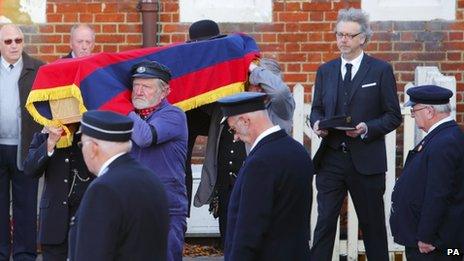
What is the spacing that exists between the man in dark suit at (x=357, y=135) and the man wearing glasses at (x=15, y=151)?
233cm

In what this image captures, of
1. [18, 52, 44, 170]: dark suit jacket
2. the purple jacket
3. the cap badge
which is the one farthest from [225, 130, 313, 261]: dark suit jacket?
[18, 52, 44, 170]: dark suit jacket

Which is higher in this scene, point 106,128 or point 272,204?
point 106,128

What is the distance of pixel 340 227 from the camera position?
33.4ft

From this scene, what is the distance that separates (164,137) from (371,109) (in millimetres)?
2013

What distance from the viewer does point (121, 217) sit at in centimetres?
498

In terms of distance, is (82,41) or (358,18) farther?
(82,41)

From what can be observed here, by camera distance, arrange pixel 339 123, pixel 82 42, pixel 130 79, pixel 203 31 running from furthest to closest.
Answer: pixel 82 42, pixel 203 31, pixel 339 123, pixel 130 79

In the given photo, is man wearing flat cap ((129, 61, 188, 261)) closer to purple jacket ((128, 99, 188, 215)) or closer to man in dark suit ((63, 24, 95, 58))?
purple jacket ((128, 99, 188, 215))

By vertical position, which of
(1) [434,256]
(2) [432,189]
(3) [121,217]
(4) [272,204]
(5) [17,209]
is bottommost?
(5) [17,209]

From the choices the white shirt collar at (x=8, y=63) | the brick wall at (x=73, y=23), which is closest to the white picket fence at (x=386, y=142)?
the brick wall at (x=73, y=23)

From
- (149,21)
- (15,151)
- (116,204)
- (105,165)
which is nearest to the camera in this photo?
(116,204)

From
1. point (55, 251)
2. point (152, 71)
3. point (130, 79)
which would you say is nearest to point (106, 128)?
point (152, 71)

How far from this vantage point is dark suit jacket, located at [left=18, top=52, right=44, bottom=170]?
29.9 ft

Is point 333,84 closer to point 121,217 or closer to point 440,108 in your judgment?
point 440,108
